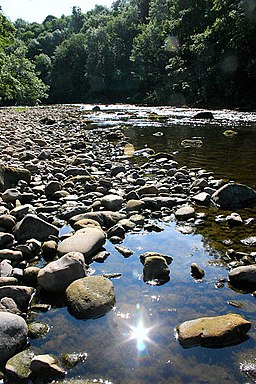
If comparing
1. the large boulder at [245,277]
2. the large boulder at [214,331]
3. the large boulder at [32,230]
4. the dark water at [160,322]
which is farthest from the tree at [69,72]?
the large boulder at [214,331]

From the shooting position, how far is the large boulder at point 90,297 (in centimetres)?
276

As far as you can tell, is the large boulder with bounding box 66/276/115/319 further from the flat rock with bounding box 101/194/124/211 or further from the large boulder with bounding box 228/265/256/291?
the flat rock with bounding box 101/194/124/211

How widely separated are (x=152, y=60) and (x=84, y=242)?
53.4 m

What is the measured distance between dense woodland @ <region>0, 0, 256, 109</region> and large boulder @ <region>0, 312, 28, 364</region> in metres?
11.2

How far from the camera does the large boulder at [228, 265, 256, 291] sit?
123 inches

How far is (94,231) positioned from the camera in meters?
3.91

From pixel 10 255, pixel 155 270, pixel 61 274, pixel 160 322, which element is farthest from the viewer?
pixel 10 255

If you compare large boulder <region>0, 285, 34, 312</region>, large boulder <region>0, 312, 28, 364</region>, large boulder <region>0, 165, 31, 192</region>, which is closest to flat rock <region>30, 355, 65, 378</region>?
large boulder <region>0, 312, 28, 364</region>

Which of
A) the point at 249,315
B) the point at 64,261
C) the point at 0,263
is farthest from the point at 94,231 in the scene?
the point at 249,315

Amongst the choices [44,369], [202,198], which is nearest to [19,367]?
[44,369]

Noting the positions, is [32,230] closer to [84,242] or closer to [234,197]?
[84,242]

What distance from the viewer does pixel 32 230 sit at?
3.99m

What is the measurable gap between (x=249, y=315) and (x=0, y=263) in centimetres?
219

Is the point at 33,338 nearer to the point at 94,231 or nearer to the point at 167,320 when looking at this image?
the point at 167,320
